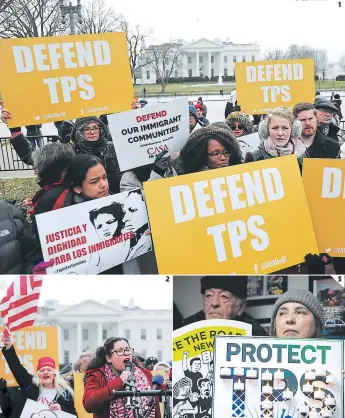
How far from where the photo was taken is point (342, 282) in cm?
228

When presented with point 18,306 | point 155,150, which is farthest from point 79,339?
point 155,150

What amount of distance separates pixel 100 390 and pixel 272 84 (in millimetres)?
1717

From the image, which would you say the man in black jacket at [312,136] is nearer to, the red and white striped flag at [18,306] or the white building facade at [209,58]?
the white building facade at [209,58]

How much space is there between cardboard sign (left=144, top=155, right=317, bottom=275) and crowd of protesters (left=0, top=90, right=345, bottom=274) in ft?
0.46

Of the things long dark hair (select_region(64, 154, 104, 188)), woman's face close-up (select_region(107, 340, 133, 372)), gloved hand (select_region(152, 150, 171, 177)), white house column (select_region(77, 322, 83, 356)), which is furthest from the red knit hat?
gloved hand (select_region(152, 150, 171, 177))

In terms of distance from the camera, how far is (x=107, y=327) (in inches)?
90.9

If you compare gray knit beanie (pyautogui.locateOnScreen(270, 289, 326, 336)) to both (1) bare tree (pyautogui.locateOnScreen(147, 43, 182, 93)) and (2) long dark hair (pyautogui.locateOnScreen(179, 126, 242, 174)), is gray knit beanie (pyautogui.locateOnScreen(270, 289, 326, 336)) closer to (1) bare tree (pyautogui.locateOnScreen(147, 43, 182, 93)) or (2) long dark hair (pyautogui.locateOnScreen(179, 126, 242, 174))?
(2) long dark hair (pyautogui.locateOnScreen(179, 126, 242, 174))

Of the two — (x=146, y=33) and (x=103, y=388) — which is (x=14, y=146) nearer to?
(x=146, y=33)

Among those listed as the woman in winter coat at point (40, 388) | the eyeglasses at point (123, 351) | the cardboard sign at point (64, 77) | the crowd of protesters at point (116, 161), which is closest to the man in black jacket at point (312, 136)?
the crowd of protesters at point (116, 161)

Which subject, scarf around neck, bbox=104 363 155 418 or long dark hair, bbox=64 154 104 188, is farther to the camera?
long dark hair, bbox=64 154 104 188

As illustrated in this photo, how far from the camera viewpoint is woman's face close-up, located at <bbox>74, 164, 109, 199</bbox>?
260cm

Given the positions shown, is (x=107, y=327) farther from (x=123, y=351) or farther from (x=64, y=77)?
(x=64, y=77)

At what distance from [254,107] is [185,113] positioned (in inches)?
16.6

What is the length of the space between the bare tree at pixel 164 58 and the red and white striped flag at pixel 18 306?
1.17 metres
